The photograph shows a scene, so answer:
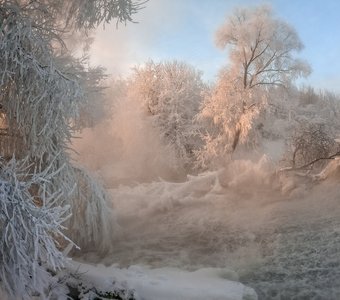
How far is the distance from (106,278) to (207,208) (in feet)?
9.74

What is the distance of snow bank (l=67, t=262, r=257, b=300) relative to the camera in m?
4.58

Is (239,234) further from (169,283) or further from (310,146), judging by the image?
(310,146)

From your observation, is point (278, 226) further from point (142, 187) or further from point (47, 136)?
point (142, 187)

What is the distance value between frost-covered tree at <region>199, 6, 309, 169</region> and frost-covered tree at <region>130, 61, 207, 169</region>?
9.64 feet

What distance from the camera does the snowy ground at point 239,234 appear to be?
4777 millimetres

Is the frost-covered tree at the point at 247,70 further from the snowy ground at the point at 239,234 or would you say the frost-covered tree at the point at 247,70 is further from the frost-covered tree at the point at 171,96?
the snowy ground at the point at 239,234

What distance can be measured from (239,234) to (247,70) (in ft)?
26.1

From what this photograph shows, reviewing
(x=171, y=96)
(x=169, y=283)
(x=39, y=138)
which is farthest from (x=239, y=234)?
(x=171, y=96)

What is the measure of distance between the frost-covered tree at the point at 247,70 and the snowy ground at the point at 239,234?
3806mm

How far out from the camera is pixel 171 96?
18062mm

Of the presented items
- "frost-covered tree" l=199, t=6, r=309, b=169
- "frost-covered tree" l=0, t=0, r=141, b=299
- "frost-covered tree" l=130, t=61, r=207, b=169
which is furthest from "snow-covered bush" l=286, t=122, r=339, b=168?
"frost-covered tree" l=130, t=61, r=207, b=169

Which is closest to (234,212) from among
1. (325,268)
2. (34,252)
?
(325,268)

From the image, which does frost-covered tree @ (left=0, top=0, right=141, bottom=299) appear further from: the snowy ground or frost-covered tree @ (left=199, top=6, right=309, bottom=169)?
frost-covered tree @ (left=199, top=6, right=309, bottom=169)

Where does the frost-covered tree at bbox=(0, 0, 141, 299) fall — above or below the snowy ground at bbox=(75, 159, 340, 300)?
above
